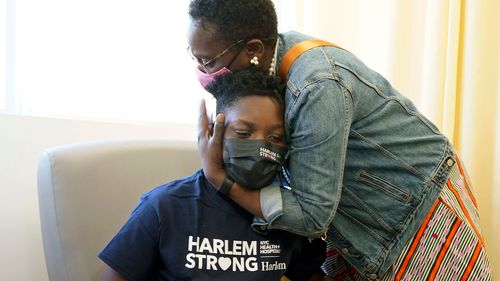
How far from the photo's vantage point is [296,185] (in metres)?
0.95

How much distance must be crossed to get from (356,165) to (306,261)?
29cm

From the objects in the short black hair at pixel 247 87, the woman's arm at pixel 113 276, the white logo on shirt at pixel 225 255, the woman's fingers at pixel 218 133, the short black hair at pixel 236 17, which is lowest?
the woman's arm at pixel 113 276

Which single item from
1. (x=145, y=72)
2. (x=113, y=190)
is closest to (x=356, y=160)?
(x=113, y=190)

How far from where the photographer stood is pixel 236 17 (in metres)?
1.00

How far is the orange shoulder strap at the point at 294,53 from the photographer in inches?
39.7

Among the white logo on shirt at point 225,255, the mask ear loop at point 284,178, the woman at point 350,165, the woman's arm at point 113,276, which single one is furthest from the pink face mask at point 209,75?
the woman's arm at point 113,276

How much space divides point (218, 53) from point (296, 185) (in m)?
0.32

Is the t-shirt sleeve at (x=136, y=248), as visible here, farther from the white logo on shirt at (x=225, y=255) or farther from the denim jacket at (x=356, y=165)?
the denim jacket at (x=356, y=165)

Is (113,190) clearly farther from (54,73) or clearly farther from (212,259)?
(54,73)

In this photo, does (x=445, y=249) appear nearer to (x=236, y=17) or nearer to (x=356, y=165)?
(x=356, y=165)

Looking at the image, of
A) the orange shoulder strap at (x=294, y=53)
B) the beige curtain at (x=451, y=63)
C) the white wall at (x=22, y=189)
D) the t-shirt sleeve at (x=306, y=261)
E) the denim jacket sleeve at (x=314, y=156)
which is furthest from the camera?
the beige curtain at (x=451, y=63)

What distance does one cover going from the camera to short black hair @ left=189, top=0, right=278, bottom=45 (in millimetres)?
997

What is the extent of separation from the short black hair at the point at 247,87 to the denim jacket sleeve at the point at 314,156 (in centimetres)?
9

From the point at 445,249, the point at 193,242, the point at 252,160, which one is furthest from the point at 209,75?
the point at 445,249
